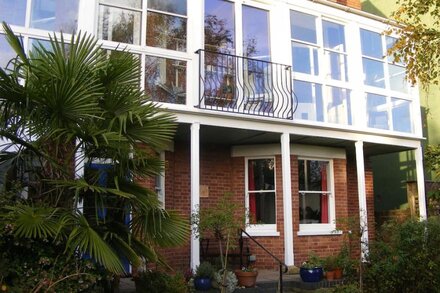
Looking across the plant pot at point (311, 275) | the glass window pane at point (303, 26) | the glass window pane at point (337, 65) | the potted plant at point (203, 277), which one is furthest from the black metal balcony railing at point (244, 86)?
the plant pot at point (311, 275)

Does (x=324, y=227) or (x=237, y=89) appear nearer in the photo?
(x=237, y=89)

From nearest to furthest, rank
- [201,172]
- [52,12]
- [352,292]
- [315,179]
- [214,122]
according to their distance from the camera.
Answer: [352,292]
[52,12]
[214,122]
[201,172]
[315,179]

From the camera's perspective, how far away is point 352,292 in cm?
711

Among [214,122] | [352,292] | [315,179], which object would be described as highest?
[214,122]

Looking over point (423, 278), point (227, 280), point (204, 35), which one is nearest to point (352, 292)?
point (423, 278)

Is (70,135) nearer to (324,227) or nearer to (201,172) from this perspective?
(201,172)

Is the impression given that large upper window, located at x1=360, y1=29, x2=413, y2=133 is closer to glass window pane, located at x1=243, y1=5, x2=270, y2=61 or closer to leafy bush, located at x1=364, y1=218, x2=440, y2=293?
glass window pane, located at x1=243, y1=5, x2=270, y2=61

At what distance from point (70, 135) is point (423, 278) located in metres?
5.46

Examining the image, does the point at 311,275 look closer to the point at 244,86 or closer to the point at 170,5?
the point at 244,86

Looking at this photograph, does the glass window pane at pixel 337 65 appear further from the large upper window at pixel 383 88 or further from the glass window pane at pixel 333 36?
the large upper window at pixel 383 88

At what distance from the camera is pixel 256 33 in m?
10.9

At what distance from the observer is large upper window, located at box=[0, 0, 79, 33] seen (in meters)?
8.26

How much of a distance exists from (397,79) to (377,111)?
131cm

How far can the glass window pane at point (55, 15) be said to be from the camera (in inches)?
332
